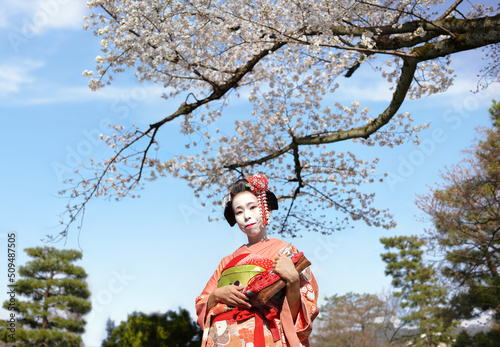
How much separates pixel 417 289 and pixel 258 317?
66.2ft

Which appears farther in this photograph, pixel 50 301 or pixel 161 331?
pixel 50 301

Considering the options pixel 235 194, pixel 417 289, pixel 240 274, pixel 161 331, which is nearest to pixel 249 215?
pixel 235 194

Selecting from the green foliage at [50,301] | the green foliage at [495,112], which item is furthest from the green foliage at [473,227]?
the green foliage at [50,301]

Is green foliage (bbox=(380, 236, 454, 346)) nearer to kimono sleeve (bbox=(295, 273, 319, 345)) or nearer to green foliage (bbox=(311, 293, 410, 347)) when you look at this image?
green foliage (bbox=(311, 293, 410, 347))

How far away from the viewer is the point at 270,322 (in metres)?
3.42

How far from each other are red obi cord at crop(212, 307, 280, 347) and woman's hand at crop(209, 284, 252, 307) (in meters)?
0.06

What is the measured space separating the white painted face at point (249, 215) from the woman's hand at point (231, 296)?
0.53 metres

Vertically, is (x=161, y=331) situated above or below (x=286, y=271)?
above

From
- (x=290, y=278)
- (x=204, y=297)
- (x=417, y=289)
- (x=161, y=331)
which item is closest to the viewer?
(x=290, y=278)

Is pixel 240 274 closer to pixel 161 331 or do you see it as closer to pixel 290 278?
pixel 290 278

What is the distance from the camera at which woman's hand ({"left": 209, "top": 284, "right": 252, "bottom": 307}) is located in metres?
3.43

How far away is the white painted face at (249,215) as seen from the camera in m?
3.88

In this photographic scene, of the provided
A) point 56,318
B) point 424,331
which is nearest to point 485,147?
point 424,331

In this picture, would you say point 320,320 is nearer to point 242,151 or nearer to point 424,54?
point 242,151
